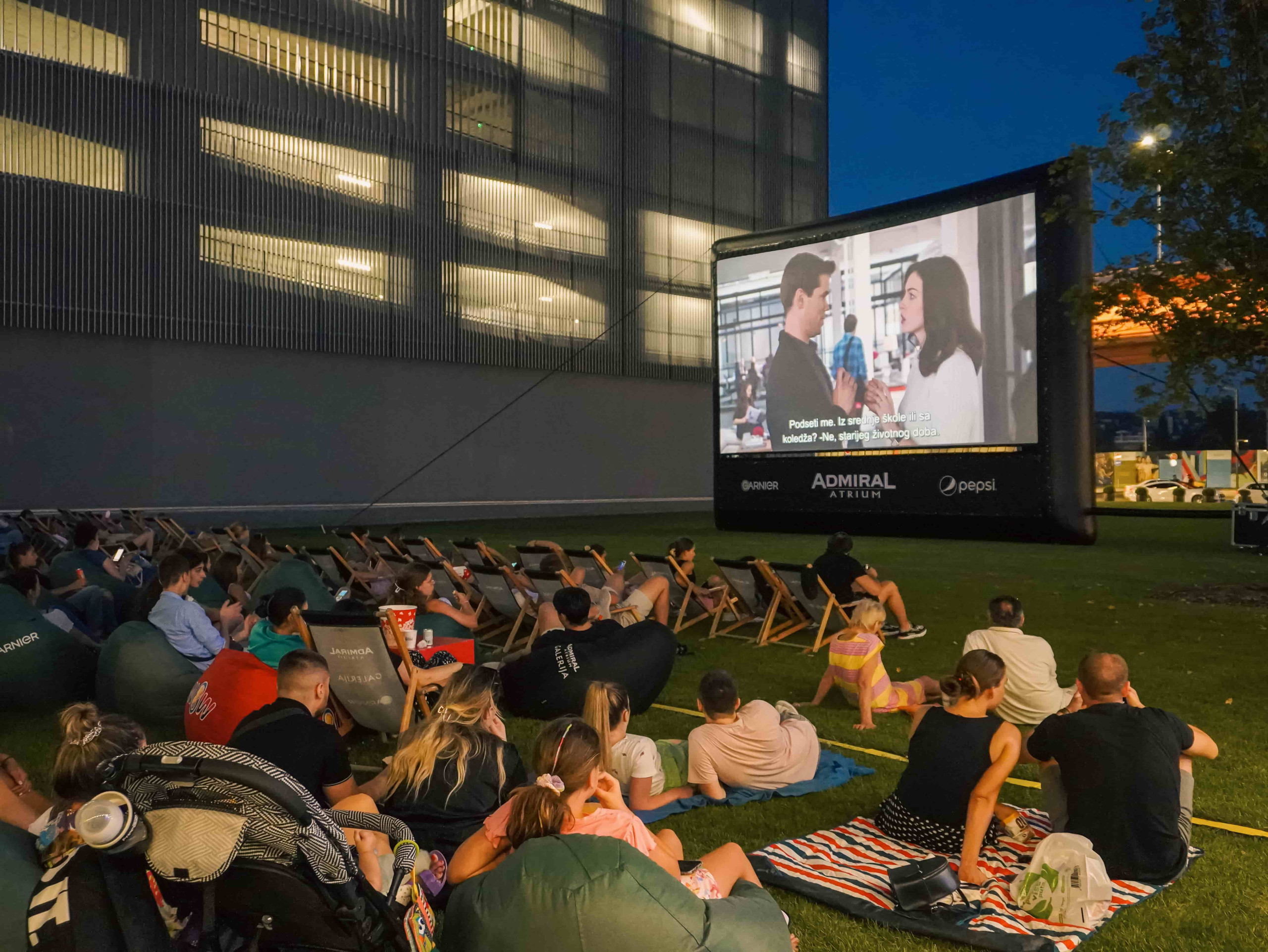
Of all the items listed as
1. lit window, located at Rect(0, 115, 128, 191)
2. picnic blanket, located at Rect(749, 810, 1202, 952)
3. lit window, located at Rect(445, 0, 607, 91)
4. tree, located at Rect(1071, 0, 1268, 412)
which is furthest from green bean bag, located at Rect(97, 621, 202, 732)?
lit window, located at Rect(445, 0, 607, 91)

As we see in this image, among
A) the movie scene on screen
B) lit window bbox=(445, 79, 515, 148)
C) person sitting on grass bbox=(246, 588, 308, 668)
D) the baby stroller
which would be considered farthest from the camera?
lit window bbox=(445, 79, 515, 148)

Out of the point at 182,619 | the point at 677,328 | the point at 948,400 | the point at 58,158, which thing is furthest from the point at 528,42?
the point at 182,619

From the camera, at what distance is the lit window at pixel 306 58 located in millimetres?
23000

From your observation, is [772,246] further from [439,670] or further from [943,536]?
[439,670]

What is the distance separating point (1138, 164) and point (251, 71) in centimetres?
2063

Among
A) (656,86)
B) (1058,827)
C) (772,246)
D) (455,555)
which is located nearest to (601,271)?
(656,86)

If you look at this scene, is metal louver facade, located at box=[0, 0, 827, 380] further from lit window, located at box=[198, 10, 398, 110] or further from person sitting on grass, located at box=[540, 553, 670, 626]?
person sitting on grass, located at box=[540, 553, 670, 626]

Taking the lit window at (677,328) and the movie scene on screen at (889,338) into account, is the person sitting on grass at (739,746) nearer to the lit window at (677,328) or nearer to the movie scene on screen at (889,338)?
the movie scene on screen at (889,338)

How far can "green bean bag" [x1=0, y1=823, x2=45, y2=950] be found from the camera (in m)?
2.00

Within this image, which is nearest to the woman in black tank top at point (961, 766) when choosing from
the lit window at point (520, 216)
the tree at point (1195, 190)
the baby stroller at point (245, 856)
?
the baby stroller at point (245, 856)

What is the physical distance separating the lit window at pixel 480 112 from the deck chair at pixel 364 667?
2385 cm

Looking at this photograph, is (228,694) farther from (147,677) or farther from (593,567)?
(593,567)

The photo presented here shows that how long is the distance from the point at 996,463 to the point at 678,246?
61.6 ft

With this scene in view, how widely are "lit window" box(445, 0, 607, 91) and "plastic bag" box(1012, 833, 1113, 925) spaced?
2743 centimetres
